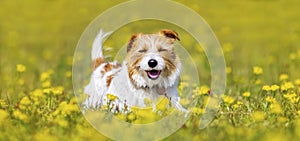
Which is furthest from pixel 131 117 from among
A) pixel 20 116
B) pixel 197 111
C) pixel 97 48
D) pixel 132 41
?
pixel 97 48

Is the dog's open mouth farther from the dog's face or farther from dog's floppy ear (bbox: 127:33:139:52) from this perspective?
dog's floppy ear (bbox: 127:33:139:52)

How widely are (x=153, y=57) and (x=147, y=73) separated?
0.80ft

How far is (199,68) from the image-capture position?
10914 mm

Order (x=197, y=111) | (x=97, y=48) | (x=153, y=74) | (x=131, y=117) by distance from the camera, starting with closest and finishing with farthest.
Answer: (x=131, y=117), (x=197, y=111), (x=153, y=74), (x=97, y=48)

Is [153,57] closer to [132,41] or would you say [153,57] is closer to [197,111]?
[132,41]

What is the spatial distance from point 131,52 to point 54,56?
631 centimetres

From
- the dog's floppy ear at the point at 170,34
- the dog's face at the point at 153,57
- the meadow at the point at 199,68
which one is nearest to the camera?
the meadow at the point at 199,68

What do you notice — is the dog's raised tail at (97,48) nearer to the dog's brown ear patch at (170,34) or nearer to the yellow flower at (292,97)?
the dog's brown ear patch at (170,34)

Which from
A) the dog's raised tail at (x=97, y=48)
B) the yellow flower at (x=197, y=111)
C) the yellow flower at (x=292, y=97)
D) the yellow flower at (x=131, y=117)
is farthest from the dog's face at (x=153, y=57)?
the dog's raised tail at (x=97, y=48)

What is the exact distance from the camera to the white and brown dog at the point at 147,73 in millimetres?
6691

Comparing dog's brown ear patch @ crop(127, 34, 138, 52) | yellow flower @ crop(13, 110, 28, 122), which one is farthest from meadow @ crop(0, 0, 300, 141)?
dog's brown ear patch @ crop(127, 34, 138, 52)

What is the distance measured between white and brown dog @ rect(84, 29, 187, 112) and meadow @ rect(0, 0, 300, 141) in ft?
1.07

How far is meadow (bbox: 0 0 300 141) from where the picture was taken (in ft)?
18.8

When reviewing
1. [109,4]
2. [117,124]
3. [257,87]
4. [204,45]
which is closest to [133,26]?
[109,4]
